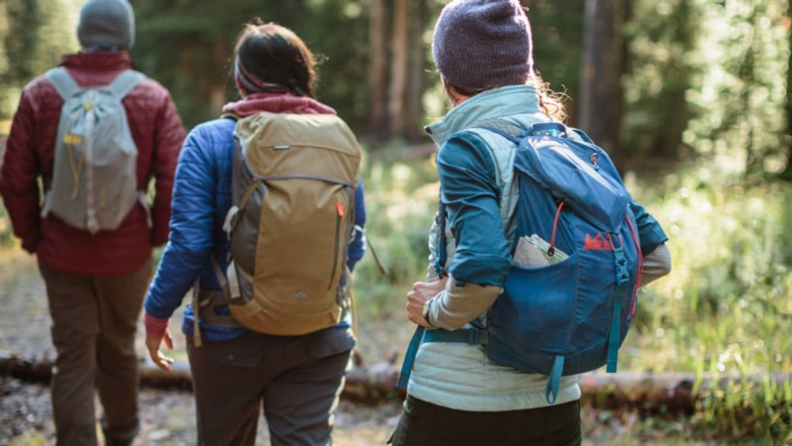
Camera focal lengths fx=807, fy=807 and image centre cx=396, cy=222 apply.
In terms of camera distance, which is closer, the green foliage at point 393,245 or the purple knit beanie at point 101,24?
the purple knit beanie at point 101,24

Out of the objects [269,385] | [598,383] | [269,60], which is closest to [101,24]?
[269,60]

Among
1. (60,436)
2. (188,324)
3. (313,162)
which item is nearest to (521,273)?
(313,162)

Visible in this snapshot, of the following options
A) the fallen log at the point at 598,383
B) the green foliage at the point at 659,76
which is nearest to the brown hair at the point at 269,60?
the fallen log at the point at 598,383

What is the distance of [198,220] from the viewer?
297 cm

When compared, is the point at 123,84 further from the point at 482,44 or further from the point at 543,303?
the point at 543,303

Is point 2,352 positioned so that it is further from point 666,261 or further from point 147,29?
point 147,29

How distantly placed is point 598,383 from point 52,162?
135 inches

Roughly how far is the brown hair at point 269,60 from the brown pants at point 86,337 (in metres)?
1.56

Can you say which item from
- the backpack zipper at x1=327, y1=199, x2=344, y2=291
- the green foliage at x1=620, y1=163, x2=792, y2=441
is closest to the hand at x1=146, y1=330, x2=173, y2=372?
the backpack zipper at x1=327, y1=199, x2=344, y2=291

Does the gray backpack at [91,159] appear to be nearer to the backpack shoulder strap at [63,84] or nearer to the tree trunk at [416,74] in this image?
the backpack shoulder strap at [63,84]

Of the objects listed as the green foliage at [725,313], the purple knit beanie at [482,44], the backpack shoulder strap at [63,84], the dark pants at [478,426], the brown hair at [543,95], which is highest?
the purple knit beanie at [482,44]

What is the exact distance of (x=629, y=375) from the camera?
5113 millimetres

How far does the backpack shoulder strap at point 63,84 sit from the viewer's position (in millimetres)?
4004

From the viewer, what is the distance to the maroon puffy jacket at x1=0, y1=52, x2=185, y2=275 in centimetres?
399
